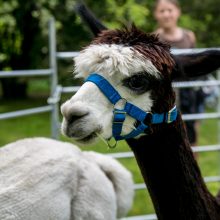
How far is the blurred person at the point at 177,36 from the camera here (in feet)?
15.6

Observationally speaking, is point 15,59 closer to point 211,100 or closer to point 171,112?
point 211,100

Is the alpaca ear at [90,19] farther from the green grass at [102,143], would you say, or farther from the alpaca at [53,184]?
the green grass at [102,143]

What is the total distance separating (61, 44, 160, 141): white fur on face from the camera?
7.63ft

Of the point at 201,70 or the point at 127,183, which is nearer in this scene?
the point at 201,70

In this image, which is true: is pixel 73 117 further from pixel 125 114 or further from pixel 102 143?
pixel 102 143

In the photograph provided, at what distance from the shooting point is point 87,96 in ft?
7.77

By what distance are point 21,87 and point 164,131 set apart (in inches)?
477

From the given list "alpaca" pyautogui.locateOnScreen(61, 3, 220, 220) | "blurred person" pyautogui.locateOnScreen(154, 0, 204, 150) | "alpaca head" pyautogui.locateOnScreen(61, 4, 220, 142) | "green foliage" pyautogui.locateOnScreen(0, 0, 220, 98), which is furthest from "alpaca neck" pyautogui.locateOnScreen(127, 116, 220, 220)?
"blurred person" pyautogui.locateOnScreen(154, 0, 204, 150)

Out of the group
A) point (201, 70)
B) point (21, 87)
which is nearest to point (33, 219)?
point (201, 70)

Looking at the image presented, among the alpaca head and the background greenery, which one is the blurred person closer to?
the background greenery

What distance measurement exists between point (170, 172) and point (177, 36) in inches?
102

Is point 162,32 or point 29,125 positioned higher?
point 162,32

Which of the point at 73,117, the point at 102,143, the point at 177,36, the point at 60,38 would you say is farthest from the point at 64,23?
the point at 73,117

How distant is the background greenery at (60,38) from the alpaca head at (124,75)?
0.30 m
